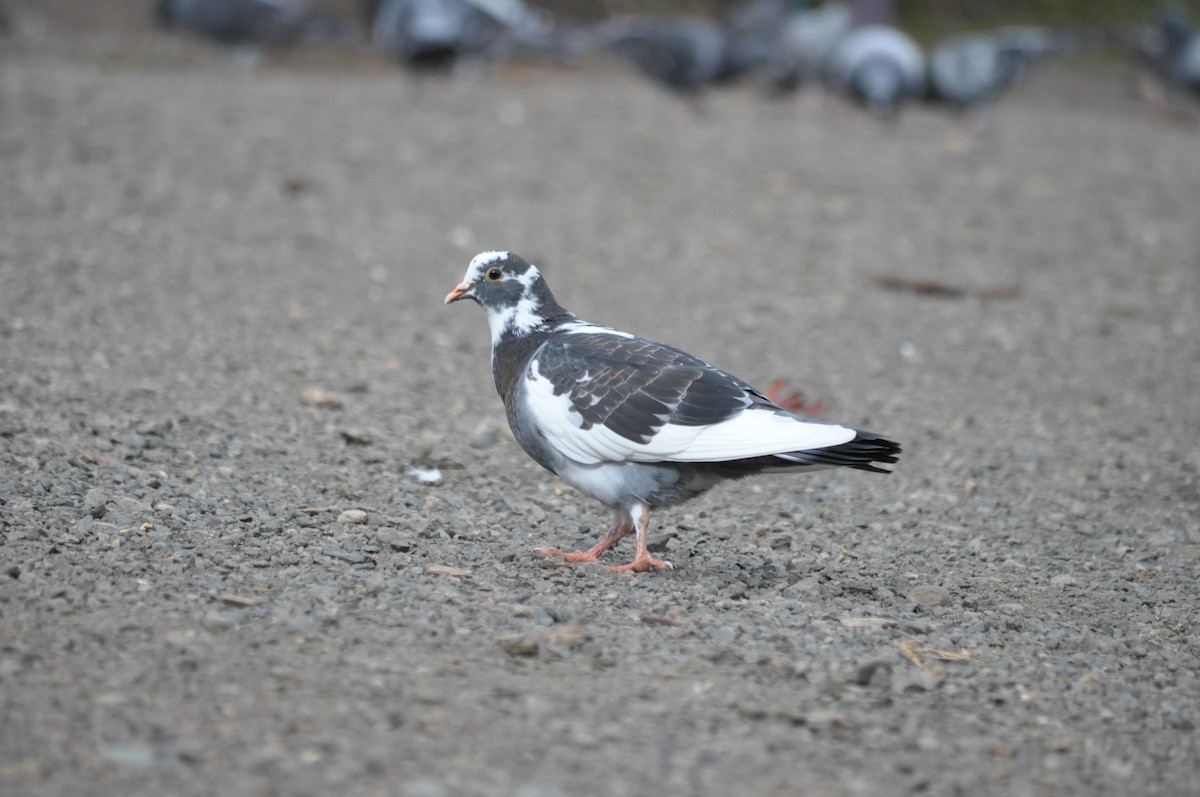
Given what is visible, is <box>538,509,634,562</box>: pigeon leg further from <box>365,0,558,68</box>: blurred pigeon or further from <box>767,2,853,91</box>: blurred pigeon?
<box>767,2,853,91</box>: blurred pigeon

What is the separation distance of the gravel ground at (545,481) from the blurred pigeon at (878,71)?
2710 millimetres

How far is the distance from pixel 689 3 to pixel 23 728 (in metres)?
20.2

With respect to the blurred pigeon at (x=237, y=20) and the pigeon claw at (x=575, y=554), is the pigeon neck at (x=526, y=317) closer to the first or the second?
the pigeon claw at (x=575, y=554)

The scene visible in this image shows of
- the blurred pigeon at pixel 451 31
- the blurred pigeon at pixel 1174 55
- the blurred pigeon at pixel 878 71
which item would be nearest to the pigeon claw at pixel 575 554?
the blurred pigeon at pixel 451 31

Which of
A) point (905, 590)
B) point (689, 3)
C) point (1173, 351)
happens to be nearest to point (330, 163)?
point (1173, 351)

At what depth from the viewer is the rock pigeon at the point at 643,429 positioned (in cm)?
450

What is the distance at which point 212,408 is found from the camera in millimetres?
6156

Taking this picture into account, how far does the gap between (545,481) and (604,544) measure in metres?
1.03

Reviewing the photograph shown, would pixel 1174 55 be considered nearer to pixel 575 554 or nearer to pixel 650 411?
pixel 650 411

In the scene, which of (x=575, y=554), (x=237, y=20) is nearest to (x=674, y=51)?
(x=237, y=20)

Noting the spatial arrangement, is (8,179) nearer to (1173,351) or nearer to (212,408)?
(212,408)

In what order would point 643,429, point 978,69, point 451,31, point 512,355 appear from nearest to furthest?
point 643,429 → point 512,355 → point 451,31 → point 978,69

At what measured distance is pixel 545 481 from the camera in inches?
233

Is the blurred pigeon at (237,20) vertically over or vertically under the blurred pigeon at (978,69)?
under
